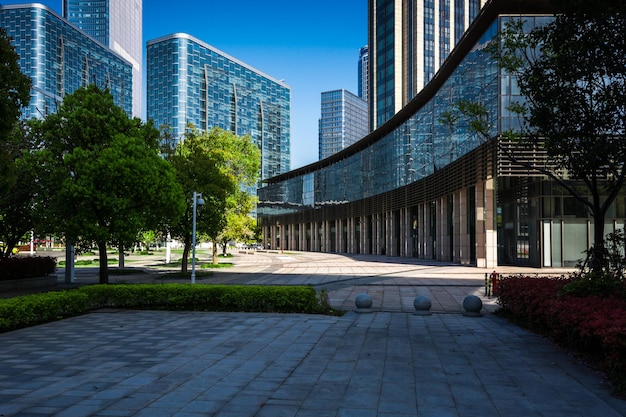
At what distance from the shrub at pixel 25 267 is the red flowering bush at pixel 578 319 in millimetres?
24886

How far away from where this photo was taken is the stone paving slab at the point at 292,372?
7148 mm

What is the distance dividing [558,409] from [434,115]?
50119 millimetres

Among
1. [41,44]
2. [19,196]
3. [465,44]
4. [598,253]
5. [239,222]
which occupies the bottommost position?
[598,253]

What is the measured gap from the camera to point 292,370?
9.22 meters

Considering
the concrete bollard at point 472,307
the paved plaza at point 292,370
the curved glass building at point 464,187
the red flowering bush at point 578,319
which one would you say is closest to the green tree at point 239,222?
the curved glass building at point 464,187

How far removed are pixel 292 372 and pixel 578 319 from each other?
5393mm

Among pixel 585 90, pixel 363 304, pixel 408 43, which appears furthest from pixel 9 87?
pixel 408 43

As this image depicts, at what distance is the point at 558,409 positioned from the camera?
7.10 m

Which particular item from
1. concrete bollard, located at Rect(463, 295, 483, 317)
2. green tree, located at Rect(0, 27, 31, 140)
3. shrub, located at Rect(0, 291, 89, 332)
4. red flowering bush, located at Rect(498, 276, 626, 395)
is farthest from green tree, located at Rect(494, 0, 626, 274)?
green tree, located at Rect(0, 27, 31, 140)

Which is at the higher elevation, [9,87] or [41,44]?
[41,44]

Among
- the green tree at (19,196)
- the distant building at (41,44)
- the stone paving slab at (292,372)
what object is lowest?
the stone paving slab at (292,372)

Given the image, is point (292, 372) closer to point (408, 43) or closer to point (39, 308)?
point (39, 308)

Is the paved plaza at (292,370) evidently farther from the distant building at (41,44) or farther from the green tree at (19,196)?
the distant building at (41,44)

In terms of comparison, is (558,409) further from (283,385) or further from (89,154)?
(89,154)
